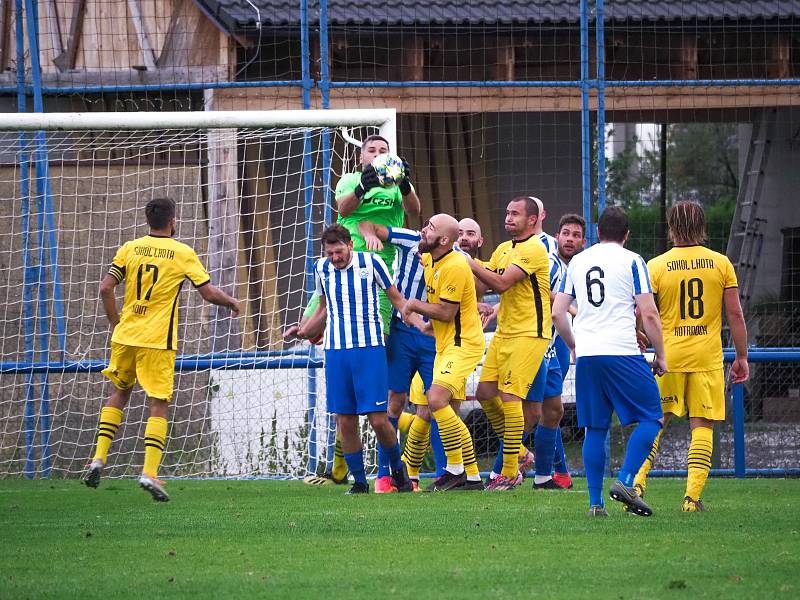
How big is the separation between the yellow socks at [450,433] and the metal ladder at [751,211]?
8.73 m

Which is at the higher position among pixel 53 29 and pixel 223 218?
pixel 53 29

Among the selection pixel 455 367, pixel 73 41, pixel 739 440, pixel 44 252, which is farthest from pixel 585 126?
pixel 73 41

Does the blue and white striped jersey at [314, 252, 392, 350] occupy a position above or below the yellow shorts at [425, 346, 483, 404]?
above

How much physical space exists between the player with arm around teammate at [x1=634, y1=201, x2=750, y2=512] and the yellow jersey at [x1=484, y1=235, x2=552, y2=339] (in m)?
1.53

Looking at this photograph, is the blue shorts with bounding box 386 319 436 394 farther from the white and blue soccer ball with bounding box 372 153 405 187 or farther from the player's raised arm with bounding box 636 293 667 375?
the player's raised arm with bounding box 636 293 667 375

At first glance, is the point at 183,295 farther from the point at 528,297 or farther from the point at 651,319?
the point at 651,319

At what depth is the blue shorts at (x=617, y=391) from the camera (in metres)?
6.87

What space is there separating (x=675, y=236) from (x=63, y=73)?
25.1ft

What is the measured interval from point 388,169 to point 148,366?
2137mm

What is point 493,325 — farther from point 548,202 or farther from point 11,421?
point 11,421

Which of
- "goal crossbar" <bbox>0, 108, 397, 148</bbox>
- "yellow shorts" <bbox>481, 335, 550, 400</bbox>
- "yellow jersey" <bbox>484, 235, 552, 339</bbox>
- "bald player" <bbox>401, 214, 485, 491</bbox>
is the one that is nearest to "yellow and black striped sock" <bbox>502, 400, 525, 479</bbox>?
"yellow shorts" <bbox>481, 335, 550, 400</bbox>

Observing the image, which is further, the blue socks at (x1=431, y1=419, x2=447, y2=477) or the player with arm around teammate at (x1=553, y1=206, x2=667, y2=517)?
the blue socks at (x1=431, y1=419, x2=447, y2=477)

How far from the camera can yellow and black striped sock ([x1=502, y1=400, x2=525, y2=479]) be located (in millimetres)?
9102

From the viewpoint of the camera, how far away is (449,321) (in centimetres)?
876
